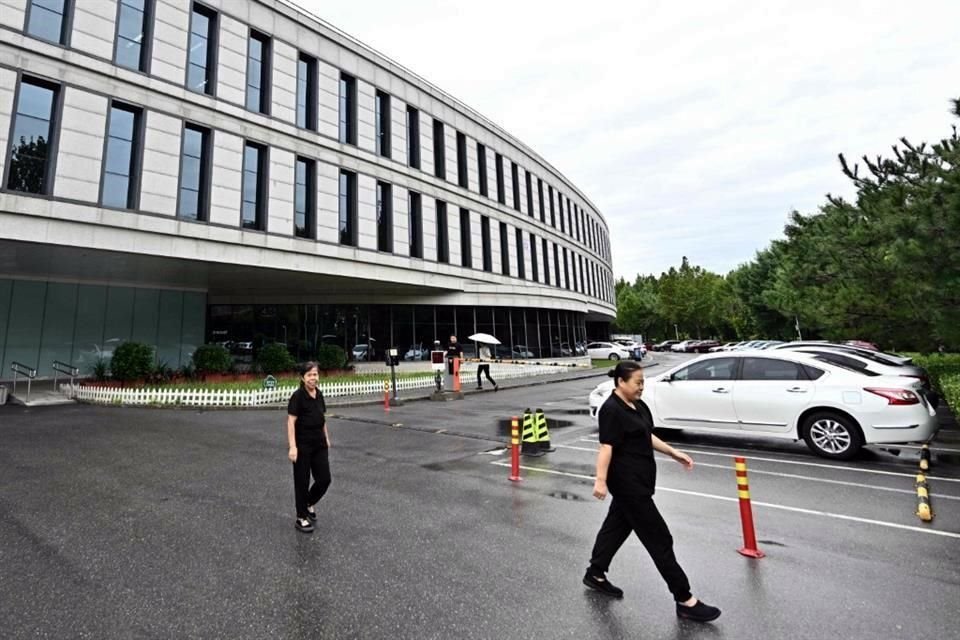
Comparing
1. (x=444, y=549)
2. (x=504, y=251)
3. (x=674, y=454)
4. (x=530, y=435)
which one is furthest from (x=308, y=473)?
(x=504, y=251)

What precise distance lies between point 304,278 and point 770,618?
72.0 ft

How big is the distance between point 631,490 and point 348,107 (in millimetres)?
24515

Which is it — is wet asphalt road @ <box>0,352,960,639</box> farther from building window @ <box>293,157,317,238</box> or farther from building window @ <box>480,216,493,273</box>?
building window @ <box>480,216,493,273</box>

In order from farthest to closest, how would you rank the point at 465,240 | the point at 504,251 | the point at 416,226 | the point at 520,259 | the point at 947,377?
the point at 520,259 → the point at 504,251 → the point at 465,240 → the point at 416,226 → the point at 947,377

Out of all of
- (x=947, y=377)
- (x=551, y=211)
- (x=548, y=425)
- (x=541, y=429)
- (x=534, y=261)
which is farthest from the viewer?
(x=551, y=211)

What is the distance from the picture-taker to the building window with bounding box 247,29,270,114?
19.5 metres

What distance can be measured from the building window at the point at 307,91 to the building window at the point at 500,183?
14.4 metres

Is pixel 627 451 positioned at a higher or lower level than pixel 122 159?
lower

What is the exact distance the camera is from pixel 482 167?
31.8 meters

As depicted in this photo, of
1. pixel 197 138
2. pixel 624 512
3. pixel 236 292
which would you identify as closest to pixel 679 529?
pixel 624 512

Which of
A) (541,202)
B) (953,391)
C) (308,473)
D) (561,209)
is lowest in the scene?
(308,473)

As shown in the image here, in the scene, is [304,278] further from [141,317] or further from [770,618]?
[770,618]

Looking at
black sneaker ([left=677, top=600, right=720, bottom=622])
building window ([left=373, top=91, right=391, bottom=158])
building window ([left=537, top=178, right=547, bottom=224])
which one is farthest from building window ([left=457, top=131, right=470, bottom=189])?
black sneaker ([left=677, top=600, right=720, bottom=622])

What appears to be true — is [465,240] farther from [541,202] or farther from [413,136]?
[541,202]
